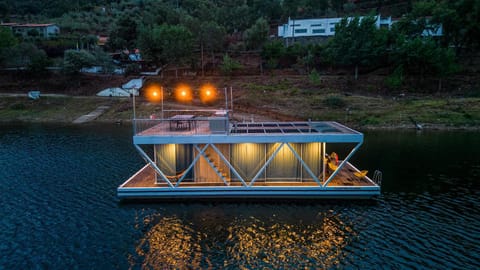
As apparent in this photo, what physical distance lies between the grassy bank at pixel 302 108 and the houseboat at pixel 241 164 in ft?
105

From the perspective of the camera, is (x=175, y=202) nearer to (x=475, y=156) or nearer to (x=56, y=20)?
(x=475, y=156)

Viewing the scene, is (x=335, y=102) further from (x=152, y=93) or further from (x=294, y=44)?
(x=152, y=93)

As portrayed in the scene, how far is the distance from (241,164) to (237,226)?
5.04 metres

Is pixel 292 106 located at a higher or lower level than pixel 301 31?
lower

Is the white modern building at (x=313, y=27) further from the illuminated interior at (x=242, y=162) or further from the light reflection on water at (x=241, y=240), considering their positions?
the light reflection on water at (x=241, y=240)

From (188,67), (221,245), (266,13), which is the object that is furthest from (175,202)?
(266,13)

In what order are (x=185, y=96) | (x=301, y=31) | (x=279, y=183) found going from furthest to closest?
(x=301, y=31)
(x=185, y=96)
(x=279, y=183)

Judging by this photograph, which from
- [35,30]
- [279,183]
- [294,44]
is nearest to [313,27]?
[294,44]

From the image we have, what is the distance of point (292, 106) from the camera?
191 ft

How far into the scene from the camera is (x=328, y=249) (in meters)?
15.8

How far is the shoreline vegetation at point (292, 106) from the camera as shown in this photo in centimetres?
5100

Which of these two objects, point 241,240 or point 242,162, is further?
point 242,162

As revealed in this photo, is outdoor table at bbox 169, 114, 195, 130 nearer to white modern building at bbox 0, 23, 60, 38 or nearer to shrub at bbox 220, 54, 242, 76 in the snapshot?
shrub at bbox 220, 54, 242, 76

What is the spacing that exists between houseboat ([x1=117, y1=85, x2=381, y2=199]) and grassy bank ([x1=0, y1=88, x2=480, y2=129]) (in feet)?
105
